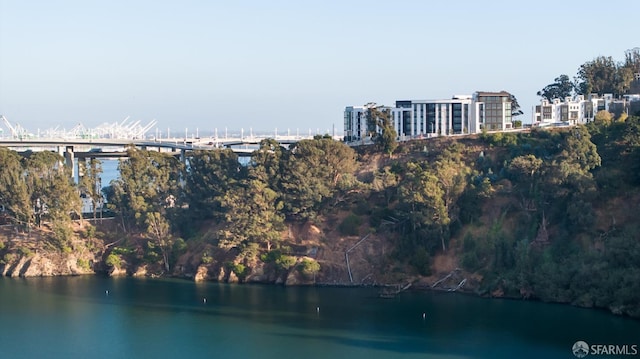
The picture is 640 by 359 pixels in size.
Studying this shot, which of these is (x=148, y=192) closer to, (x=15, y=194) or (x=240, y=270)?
(x=15, y=194)

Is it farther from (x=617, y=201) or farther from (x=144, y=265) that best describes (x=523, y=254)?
(x=144, y=265)

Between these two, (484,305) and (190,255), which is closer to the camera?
(484,305)

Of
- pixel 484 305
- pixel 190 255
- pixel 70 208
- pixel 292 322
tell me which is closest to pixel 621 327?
pixel 484 305

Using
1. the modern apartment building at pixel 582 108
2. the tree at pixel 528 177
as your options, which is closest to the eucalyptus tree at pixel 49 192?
the tree at pixel 528 177

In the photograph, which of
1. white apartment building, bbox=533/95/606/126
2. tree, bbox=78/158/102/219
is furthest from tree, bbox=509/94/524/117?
tree, bbox=78/158/102/219

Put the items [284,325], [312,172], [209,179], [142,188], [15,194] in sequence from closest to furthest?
[284,325] → [312,172] → [15,194] → [209,179] → [142,188]

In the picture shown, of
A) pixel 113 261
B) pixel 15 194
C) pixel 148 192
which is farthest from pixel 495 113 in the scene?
pixel 15 194

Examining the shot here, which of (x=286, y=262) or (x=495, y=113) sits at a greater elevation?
(x=495, y=113)

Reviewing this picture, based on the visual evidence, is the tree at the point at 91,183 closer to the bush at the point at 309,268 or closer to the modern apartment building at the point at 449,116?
the bush at the point at 309,268
